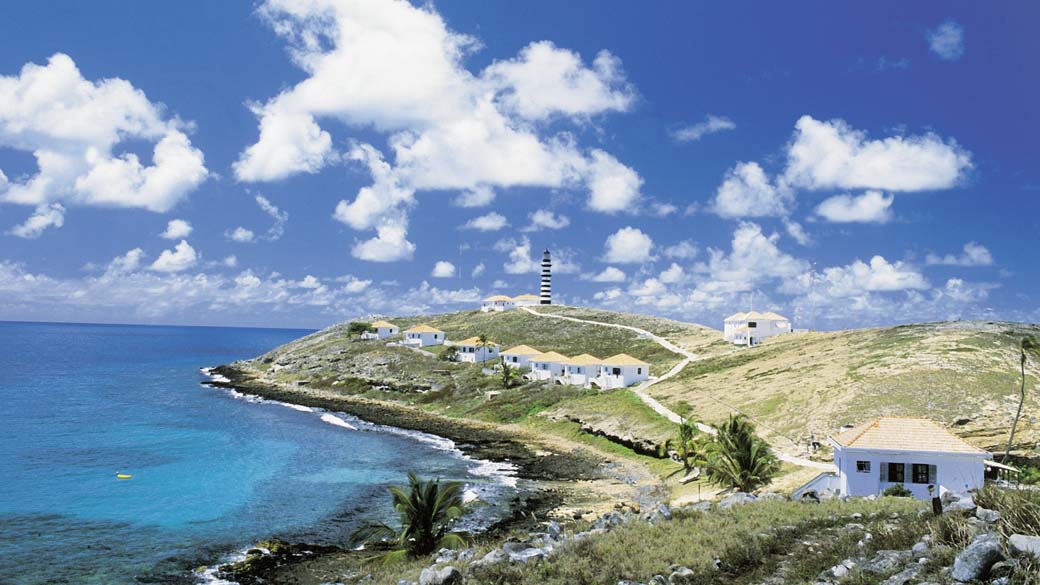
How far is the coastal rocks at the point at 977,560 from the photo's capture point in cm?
1117

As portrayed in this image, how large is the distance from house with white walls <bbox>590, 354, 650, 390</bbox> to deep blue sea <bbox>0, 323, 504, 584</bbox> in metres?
26.7

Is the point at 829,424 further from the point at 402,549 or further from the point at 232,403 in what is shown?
the point at 232,403

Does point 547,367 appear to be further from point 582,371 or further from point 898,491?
point 898,491

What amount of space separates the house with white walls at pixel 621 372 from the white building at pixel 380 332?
244 ft

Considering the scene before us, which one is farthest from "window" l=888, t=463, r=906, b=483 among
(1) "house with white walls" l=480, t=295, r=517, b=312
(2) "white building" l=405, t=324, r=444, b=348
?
(1) "house with white walls" l=480, t=295, r=517, b=312

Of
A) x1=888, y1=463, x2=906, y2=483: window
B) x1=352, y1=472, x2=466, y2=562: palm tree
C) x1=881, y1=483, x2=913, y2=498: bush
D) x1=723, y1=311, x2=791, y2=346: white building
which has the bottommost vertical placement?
x1=352, y1=472, x2=466, y2=562: palm tree

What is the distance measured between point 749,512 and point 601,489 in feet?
89.9

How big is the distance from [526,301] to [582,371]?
10748 centimetres

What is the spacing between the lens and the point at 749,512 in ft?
71.5

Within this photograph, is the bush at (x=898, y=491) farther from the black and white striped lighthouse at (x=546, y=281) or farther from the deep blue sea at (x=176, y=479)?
the black and white striped lighthouse at (x=546, y=281)

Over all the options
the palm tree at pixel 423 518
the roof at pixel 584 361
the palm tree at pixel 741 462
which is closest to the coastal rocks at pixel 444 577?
the palm tree at pixel 423 518

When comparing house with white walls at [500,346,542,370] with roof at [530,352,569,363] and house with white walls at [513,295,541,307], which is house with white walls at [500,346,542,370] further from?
house with white walls at [513,295,541,307]

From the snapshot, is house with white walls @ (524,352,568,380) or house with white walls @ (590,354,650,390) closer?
house with white walls @ (590,354,650,390)

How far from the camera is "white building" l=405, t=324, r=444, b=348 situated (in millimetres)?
138500
